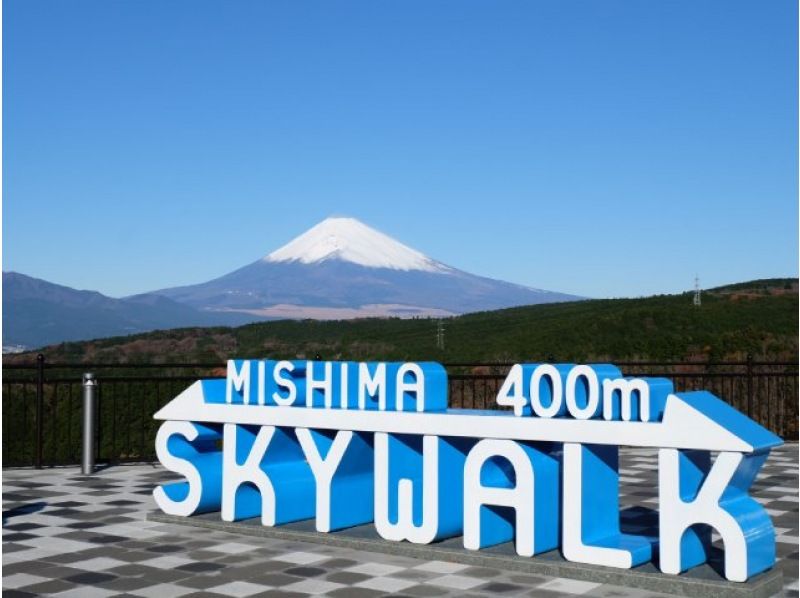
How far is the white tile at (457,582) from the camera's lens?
25.5 feet

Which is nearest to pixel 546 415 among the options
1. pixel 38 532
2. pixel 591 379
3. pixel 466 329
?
pixel 591 379

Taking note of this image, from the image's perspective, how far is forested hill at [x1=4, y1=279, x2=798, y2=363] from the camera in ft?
149

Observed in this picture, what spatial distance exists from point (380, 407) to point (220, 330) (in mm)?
75601

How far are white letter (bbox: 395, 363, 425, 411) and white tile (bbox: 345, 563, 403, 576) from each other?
142cm

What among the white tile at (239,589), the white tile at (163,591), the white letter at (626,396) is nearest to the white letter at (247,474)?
the white tile at (239,589)

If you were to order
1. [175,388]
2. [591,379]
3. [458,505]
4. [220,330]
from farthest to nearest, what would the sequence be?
[220,330] < [175,388] < [458,505] < [591,379]

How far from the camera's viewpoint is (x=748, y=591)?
291 inches

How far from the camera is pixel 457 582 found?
7883 millimetres

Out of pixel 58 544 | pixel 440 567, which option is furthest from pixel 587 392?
pixel 58 544

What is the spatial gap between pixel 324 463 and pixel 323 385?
73 centimetres

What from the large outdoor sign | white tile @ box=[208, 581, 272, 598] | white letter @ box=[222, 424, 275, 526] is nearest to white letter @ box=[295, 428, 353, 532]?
the large outdoor sign

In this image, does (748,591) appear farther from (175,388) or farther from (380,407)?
(175,388)

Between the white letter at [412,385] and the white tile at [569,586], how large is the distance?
6.51 ft

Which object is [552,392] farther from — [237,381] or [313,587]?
[237,381]
